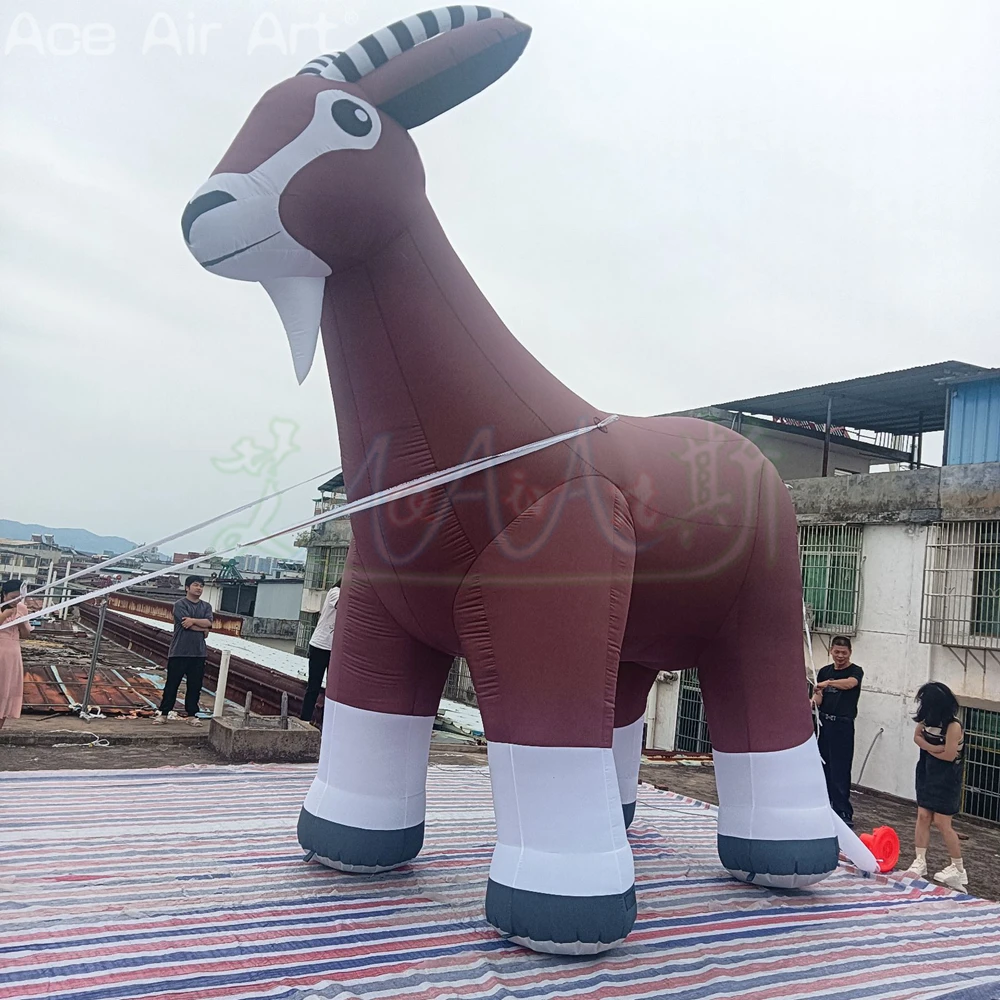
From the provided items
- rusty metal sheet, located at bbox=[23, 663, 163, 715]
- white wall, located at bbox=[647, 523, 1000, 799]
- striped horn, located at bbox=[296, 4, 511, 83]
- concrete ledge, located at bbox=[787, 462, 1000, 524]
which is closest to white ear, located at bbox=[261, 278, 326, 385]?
striped horn, located at bbox=[296, 4, 511, 83]

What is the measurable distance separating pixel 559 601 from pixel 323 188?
4.56 feet

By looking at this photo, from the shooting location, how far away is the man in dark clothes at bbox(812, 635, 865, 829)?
567 centimetres

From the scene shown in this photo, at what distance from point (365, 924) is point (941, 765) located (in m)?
3.29

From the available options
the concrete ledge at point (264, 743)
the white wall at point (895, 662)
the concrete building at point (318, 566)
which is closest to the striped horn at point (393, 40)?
the concrete ledge at point (264, 743)

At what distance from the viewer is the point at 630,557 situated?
2.76 metres

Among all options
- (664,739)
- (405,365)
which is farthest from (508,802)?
(664,739)

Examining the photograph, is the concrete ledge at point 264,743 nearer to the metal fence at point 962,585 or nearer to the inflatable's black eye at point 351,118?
the inflatable's black eye at point 351,118

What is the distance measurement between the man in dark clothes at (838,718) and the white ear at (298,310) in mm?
4403

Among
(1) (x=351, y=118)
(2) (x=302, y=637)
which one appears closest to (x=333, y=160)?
(1) (x=351, y=118)

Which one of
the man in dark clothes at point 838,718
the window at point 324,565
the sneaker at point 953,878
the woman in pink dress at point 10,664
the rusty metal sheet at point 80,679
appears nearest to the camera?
the sneaker at point 953,878

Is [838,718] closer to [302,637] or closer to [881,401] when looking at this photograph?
[881,401]

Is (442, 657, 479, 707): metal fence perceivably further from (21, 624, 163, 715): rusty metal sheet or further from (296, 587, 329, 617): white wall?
(21, 624, 163, 715): rusty metal sheet

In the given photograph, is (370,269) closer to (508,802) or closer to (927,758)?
(508,802)

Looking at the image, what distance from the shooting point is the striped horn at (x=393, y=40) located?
2.60 meters
